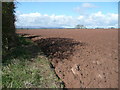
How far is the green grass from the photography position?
620cm

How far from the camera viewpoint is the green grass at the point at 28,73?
6195 mm

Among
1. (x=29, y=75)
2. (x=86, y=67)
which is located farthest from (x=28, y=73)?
(x=86, y=67)

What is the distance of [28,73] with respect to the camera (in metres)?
7.02

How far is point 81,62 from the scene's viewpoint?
330 inches

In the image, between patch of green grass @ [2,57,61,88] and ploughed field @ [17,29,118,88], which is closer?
patch of green grass @ [2,57,61,88]

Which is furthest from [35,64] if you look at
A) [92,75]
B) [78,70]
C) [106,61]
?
[106,61]

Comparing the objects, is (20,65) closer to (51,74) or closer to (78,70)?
(51,74)

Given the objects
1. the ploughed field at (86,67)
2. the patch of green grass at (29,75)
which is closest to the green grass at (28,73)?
the patch of green grass at (29,75)

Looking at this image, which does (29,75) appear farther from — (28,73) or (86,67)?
(86,67)

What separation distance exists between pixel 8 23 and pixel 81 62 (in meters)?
3.98

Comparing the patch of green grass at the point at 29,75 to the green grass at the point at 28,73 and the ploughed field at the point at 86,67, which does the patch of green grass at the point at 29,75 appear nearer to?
the green grass at the point at 28,73

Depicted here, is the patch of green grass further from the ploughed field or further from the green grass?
the ploughed field

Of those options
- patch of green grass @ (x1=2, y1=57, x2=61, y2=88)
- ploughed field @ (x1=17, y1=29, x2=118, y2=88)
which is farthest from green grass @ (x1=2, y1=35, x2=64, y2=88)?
ploughed field @ (x1=17, y1=29, x2=118, y2=88)

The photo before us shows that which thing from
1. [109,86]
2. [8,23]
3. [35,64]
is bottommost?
[109,86]
